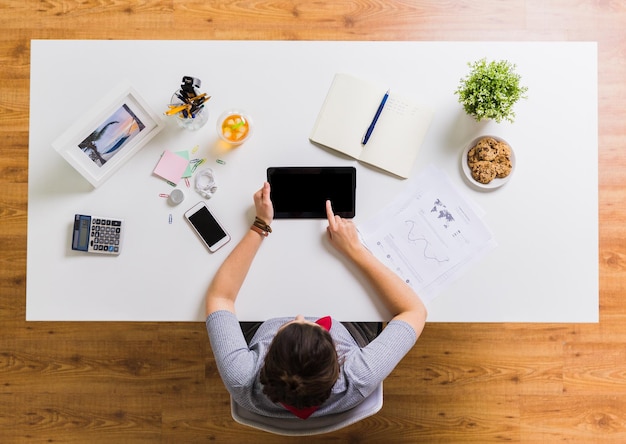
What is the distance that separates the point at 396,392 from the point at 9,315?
1452 millimetres

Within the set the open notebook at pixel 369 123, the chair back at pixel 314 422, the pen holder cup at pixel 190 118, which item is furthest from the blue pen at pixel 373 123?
the chair back at pixel 314 422

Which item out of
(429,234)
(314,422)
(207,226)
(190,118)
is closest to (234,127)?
(190,118)

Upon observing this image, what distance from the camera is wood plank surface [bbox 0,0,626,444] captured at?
1761 mm

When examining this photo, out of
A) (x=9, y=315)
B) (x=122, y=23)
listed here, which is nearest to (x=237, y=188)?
(x=122, y=23)

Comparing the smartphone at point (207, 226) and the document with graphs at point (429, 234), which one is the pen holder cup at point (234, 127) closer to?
the smartphone at point (207, 226)

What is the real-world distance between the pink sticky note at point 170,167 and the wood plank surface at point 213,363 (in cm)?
78

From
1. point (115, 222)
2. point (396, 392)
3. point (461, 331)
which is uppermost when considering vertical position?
point (115, 222)

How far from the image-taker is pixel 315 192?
1.17 meters

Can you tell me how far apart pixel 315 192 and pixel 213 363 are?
93 centimetres

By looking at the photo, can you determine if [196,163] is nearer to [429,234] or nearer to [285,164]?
[285,164]

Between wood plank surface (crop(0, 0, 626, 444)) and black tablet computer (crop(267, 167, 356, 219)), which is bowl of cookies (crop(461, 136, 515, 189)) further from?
wood plank surface (crop(0, 0, 626, 444))

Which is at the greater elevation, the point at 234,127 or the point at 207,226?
the point at 234,127

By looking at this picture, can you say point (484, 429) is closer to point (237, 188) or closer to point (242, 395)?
point (242, 395)

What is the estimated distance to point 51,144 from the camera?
1.16 meters
